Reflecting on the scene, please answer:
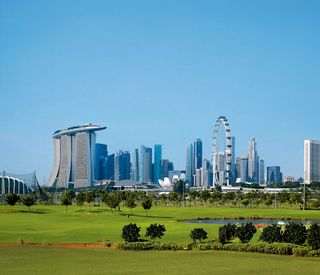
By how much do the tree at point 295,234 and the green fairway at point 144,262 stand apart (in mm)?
4034

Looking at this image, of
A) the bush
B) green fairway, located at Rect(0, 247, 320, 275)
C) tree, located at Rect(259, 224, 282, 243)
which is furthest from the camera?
the bush

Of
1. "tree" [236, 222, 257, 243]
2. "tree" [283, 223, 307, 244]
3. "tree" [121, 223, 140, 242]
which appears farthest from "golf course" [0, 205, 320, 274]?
"tree" [283, 223, 307, 244]

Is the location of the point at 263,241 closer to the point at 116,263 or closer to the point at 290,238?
the point at 290,238

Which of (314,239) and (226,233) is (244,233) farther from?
(314,239)

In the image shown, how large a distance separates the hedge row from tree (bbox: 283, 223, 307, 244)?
154cm

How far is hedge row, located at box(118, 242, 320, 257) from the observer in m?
39.2

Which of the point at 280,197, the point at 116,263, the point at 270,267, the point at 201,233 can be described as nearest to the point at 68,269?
the point at 116,263

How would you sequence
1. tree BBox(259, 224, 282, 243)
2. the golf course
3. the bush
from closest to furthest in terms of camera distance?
1. the golf course
2. tree BBox(259, 224, 282, 243)
3. the bush

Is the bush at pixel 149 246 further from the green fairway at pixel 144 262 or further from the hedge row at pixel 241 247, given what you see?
the green fairway at pixel 144 262

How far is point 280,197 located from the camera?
147 metres

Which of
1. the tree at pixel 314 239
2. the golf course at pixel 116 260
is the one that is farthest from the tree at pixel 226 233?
the tree at pixel 314 239

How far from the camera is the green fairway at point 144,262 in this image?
3130 cm

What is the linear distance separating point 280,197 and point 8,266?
121m

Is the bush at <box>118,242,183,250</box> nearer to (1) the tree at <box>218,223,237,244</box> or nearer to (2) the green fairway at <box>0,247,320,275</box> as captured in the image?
(2) the green fairway at <box>0,247,320,275</box>
